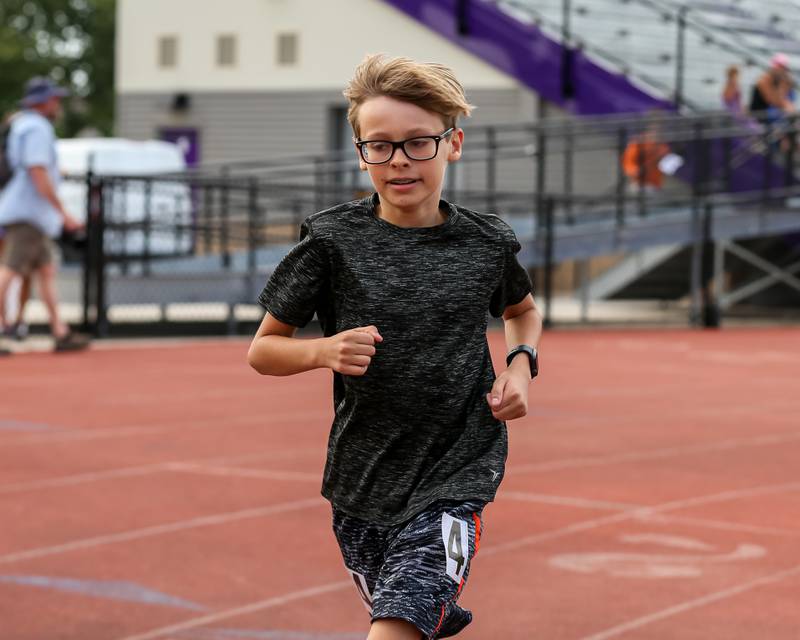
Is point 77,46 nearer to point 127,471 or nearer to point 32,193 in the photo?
point 32,193

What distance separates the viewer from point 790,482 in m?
7.84

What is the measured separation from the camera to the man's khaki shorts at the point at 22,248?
13281 mm

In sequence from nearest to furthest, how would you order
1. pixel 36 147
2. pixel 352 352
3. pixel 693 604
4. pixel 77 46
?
pixel 352 352 < pixel 693 604 < pixel 36 147 < pixel 77 46

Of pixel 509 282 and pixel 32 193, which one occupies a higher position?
pixel 509 282

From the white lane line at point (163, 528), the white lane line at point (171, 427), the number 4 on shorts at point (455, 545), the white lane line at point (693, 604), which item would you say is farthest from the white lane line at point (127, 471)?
the number 4 on shorts at point (455, 545)

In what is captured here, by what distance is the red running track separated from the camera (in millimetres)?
5184

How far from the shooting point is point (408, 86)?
3.48 m

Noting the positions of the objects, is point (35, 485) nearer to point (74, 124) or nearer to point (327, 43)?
point (327, 43)

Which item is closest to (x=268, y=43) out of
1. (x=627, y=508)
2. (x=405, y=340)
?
(x=627, y=508)

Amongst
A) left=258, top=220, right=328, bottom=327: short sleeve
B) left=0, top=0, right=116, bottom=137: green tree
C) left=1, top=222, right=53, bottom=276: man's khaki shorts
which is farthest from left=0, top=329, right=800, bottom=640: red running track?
left=0, top=0, right=116, bottom=137: green tree

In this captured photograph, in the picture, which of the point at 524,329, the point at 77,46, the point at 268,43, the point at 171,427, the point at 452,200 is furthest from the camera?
the point at 77,46

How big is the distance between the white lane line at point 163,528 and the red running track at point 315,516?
0.02 metres

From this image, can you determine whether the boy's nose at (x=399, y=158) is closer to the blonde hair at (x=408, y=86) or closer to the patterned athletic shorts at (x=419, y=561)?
the blonde hair at (x=408, y=86)

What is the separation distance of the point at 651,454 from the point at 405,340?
17.6 ft
